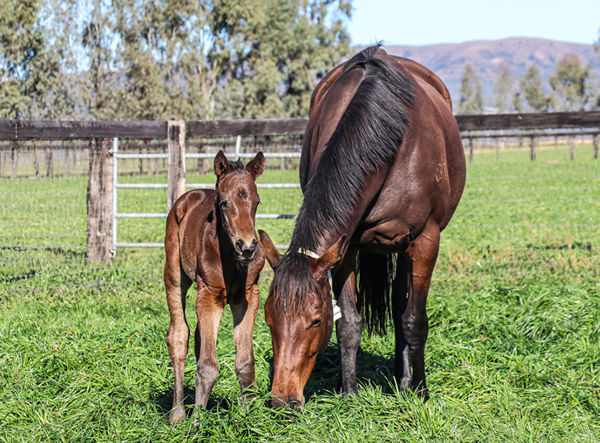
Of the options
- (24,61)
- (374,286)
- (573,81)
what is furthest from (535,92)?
(374,286)

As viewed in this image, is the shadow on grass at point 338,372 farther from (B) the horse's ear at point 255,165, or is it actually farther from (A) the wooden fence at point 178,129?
(A) the wooden fence at point 178,129

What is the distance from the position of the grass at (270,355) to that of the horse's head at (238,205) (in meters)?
0.80

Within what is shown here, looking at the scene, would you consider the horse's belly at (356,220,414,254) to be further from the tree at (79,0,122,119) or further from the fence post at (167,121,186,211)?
the tree at (79,0,122,119)

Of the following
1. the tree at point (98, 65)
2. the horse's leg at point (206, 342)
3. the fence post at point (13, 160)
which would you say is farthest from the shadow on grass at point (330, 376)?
the tree at point (98, 65)

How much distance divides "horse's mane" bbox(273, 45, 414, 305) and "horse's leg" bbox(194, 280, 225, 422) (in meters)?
0.67

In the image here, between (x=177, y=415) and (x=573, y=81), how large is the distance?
11575 centimetres

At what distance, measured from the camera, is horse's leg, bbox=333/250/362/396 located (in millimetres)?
3797

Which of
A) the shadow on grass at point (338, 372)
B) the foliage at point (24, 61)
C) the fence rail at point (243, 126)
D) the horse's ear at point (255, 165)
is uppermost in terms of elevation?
the foliage at point (24, 61)

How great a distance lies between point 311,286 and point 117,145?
6379 mm

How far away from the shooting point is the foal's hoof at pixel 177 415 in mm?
3285

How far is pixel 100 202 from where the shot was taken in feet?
27.0

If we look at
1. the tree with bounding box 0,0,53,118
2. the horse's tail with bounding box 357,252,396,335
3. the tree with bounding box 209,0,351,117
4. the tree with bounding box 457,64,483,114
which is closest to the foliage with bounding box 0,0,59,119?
the tree with bounding box 0,0,53,118

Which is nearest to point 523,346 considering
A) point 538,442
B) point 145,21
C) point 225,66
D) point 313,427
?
point 538,442

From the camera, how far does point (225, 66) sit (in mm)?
43219
